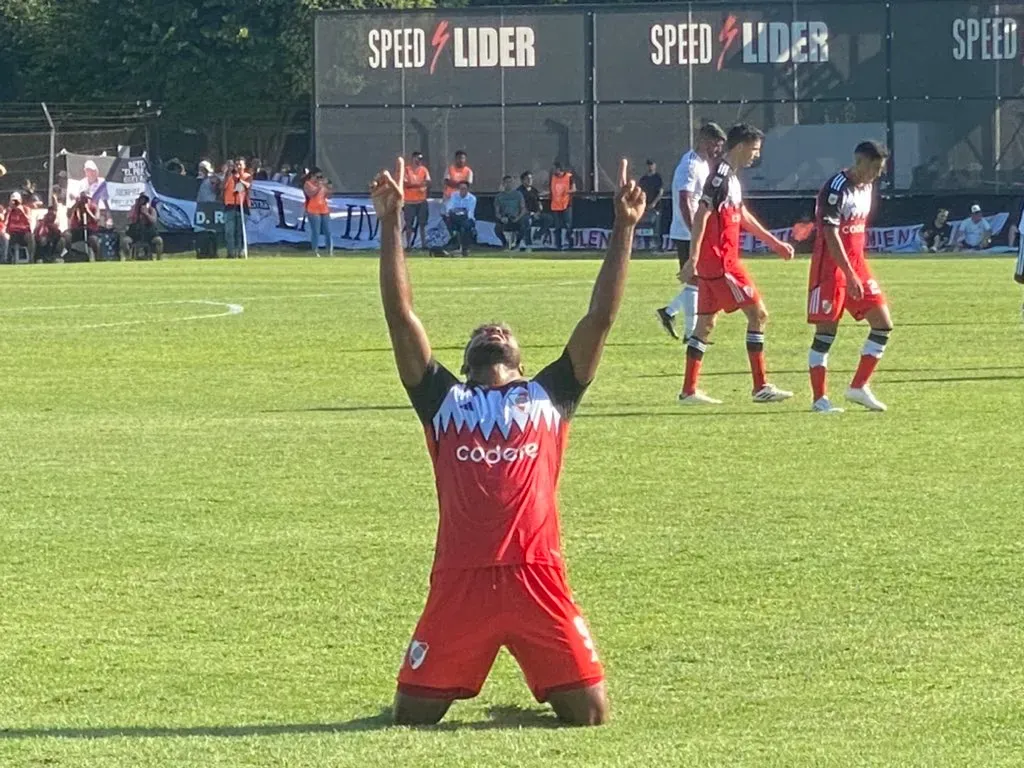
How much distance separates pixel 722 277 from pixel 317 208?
27.4 metres

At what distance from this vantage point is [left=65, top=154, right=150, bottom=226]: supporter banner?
4478cm

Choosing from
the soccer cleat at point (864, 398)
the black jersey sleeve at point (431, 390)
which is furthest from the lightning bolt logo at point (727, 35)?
the black jersey sleeve at point (431, 390)

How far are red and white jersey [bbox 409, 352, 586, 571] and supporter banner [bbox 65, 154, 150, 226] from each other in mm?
38606

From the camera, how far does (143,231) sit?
4412cm

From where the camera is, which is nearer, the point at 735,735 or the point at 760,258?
the point at 735,735

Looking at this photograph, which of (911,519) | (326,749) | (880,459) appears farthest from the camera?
(880,459)

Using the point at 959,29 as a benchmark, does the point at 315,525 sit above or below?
below

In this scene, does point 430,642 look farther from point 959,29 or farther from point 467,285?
point 959,29

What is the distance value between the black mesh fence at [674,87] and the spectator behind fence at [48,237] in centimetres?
588

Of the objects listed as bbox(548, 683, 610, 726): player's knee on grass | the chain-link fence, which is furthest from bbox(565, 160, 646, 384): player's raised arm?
the chain-link fence

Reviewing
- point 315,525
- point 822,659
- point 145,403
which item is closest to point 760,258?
point 145,403

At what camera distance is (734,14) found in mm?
45094

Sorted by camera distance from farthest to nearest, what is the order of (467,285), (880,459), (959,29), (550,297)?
(959,29)
(467,285)
(550,297)
(880,459)

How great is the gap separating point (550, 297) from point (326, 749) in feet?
71.7
